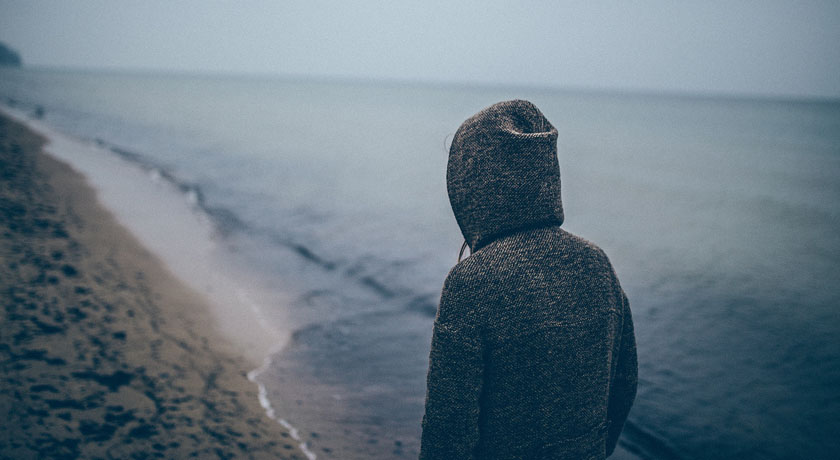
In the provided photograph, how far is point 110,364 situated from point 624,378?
446cm

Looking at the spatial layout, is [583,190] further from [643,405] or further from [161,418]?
[161,418]

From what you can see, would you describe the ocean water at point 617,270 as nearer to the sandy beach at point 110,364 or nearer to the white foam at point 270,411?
the white foam at point 270,411

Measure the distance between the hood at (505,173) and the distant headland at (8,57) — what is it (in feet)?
596

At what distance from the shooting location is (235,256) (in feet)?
29.0

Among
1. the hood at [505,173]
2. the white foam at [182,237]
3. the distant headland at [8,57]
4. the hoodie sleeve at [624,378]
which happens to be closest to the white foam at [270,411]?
the white foam at [182,237]

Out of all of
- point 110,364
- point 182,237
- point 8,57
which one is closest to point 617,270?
point 110,364

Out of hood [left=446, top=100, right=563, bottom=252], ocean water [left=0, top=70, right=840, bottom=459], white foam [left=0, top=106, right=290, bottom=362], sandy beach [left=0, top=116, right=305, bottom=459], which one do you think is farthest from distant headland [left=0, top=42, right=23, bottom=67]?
hood [left=446, top=100, right=563, bottom=252]

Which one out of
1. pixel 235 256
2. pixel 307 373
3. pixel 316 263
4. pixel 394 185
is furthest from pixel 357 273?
pixel 394 185

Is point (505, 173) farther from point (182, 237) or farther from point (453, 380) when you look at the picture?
point (182, 237)

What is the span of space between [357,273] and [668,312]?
535cm

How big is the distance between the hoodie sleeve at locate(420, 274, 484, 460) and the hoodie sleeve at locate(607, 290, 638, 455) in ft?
2.09

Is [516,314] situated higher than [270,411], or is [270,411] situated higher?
[516,314]

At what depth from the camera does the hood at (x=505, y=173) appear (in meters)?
1.39

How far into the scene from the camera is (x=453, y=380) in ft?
4.64
